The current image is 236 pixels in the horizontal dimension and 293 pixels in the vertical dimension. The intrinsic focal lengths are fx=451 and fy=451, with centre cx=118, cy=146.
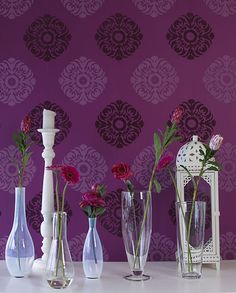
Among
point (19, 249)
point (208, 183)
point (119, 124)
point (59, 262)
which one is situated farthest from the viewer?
point (119, 124)

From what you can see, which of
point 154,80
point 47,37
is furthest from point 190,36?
point 47,37

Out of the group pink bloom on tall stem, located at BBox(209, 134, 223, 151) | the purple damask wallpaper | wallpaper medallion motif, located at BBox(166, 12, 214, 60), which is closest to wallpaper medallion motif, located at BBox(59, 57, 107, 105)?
the purple damask wallpaper

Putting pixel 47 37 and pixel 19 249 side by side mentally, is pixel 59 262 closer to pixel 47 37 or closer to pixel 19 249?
pixel 19 249

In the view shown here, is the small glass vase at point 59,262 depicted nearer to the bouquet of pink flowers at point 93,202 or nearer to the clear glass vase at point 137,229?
the bouquet of pink flowers at point 93,202

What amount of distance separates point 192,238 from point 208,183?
234mm

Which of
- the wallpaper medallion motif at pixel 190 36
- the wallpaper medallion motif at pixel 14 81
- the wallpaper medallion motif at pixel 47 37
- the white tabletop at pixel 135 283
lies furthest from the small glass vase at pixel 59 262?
the wallpaper medallion motif at pixel 190 36

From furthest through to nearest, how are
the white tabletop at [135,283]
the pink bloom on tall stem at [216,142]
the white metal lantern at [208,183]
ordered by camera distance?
the white metal lantern at [208,183], the pink bloom on tall stem at [216,142], the white tabletop at [135,283]

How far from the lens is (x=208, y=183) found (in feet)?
5.10

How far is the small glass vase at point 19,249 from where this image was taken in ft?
4.59

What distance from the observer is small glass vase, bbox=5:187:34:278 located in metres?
1.40

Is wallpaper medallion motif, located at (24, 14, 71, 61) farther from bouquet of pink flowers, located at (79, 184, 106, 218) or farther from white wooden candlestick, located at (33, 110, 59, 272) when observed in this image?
bouquet of pink flowers, located at (79, 184, 106, 218)

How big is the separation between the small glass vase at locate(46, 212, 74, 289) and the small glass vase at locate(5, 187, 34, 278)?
12 centimetres

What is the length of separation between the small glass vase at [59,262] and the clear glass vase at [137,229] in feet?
0.65

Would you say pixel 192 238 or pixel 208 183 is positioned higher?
pixel 208 183
